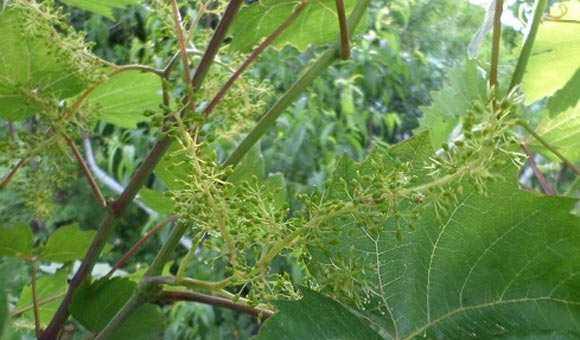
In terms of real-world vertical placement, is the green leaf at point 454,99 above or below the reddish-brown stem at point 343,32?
below

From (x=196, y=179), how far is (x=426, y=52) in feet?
13.1

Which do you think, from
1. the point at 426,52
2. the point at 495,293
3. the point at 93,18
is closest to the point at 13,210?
the point at 93,18

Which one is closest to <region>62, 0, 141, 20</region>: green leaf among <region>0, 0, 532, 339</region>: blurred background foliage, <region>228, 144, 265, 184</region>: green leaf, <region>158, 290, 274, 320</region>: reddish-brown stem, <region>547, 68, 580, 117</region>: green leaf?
<region>228, 144, 265, 184</region>: green leaf

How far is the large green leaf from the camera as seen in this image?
0.37 metres

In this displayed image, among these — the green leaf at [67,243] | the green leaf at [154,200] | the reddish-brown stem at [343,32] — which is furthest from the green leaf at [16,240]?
the reddish-brown stem at [343,32]

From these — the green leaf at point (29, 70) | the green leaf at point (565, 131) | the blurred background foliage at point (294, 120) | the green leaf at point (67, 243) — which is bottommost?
the blurred background foliage at point (294, 120)

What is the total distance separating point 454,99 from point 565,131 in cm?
27

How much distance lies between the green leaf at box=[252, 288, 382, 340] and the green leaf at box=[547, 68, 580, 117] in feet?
1.36

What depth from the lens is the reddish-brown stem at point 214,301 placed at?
16.0 inches

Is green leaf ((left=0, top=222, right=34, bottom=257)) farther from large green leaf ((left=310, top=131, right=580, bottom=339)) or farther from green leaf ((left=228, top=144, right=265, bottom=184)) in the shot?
large green leaf ((left=310, top=131, right=580, bottom=339))

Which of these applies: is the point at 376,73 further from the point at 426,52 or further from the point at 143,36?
the point at 143,36

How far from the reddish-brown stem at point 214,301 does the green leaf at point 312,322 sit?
0.12ft

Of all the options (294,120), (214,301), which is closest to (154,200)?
(214,301)

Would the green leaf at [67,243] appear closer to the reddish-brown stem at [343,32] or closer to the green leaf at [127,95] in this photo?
the green leaf at [127,95]
